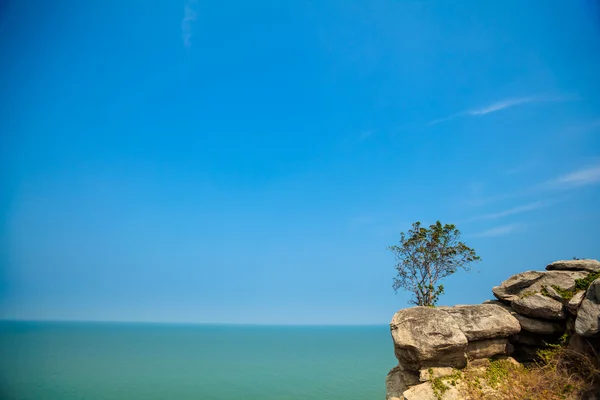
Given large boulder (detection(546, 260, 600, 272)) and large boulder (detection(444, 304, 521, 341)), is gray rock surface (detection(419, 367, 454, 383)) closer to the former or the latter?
large boulder (detection(444, 304, 521, 341))

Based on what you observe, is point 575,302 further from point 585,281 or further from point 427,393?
point 427,393

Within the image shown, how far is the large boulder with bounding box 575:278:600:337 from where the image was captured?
490 inches

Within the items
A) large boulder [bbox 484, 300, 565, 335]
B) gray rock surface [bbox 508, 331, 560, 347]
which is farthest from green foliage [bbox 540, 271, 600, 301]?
gray rock surface [bbox 508, 331, 560, 347]

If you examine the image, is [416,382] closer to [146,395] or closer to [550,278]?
[550,278]

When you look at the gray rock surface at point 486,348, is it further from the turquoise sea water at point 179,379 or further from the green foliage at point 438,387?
the turquoise sea water at point 179,379

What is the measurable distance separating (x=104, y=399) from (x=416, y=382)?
3037 centimetres

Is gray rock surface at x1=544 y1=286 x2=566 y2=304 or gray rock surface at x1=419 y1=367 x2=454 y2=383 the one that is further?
gray rock surface at x1=544 y1=286 x2=566 y2=304

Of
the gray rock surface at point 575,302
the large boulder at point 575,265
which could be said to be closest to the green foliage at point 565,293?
the gray rock surface at point 575,302

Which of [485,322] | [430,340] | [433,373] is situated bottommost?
[433,373]

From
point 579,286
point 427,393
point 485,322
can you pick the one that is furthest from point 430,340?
point 579,286

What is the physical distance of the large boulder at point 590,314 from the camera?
40.8 ft

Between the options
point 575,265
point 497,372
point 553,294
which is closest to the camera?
point 497,372

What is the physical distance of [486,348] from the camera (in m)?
15.5

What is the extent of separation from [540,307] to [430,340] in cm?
530
